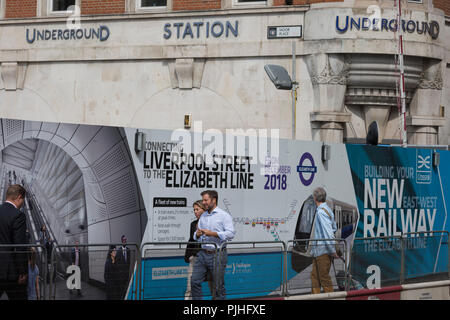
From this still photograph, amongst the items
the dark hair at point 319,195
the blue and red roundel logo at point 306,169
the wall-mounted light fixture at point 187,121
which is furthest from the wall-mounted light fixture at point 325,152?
the wall-mounted light fixture at point 187,121

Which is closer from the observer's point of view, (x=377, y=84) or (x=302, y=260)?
(x=302, y=260)

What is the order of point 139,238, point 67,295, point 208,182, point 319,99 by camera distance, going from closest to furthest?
point 67,295, point 139,238, point 208,182, point 319,99

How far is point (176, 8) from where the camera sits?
77.4ft

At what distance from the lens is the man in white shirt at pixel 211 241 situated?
11.3m

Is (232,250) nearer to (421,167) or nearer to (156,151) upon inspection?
(156,151)

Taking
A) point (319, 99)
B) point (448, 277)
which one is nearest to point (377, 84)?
point (319, 99)

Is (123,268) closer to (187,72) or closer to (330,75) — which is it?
(330,75)

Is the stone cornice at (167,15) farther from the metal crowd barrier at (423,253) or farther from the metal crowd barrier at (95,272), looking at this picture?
the metal crowd barrier at (95,272)

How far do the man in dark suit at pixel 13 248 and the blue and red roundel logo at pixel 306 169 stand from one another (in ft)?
16.2

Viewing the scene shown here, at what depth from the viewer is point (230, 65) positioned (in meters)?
23.1

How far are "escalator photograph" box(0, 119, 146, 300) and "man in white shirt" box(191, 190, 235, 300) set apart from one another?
87 centimetres

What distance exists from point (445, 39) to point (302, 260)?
1292cm

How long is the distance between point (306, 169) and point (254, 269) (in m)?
2.34

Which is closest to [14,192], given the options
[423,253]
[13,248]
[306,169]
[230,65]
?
[13,248]
